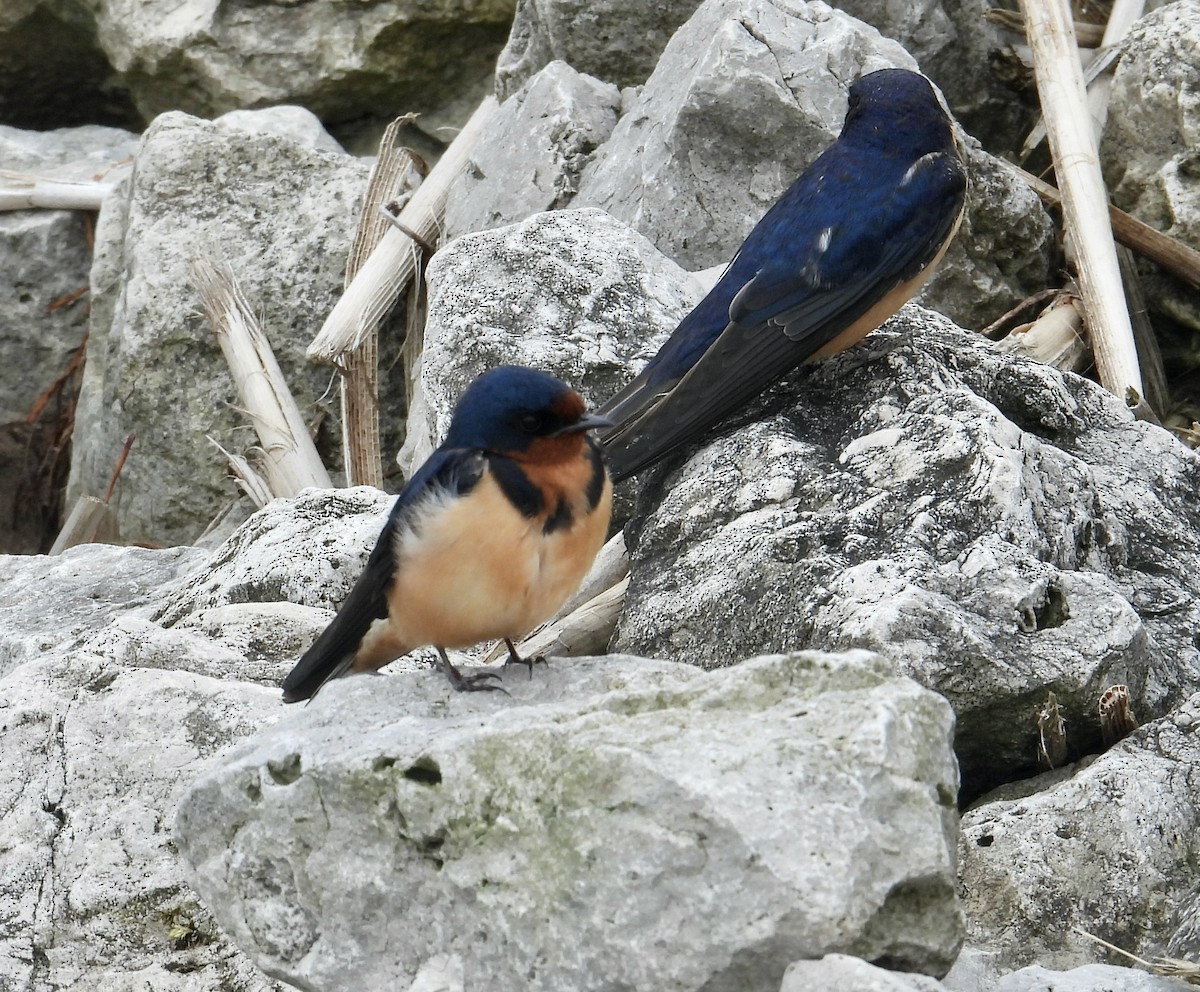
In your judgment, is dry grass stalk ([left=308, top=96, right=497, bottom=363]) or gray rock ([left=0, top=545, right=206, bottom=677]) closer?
gray rock ([left=0, top=545, right=206, bottom=677])

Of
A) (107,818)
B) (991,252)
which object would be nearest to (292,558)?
(107,818)

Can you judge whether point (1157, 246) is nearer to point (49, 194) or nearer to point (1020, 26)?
point (1020, 26)

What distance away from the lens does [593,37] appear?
25.3 feet

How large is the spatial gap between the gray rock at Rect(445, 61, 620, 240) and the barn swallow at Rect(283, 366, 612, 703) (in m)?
3.58

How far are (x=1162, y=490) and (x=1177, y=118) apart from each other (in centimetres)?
266

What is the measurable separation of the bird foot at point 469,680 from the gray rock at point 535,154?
3697mm

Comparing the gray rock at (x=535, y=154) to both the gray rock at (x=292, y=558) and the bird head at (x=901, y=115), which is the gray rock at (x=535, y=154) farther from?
the gray rock at (x=292, y=558)

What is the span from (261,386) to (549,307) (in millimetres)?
2286

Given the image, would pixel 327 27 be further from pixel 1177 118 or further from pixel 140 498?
pixel 1177 118

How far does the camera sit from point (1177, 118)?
708 cm

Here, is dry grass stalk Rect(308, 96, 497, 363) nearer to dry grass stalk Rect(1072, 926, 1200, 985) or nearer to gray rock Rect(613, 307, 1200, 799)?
gray rock Rect(613, 307, 1200, 799)

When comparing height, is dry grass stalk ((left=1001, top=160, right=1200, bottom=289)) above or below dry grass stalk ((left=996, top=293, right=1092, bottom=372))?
above

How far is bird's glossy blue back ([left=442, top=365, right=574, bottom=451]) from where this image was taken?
3600 millimetres

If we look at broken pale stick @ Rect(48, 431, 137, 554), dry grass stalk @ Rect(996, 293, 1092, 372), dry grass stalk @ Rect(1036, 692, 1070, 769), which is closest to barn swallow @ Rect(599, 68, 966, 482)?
dry grass stalk @ Rect(996, 293, 1092, 372)
